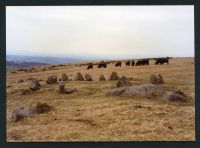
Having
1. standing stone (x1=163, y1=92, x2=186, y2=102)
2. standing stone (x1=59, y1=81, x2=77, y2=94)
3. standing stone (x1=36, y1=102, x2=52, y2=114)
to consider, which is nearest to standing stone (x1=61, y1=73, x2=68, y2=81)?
standing stone (x1=59, y1=81, x2=77, y2=94)

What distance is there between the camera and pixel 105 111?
1100 centimetres

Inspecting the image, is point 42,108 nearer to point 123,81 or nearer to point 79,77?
point 79,77

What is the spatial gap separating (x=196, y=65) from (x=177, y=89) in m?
0.70

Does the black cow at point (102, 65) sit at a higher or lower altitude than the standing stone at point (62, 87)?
higher

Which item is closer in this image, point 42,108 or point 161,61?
point 42,108

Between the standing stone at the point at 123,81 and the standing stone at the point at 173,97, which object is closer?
the standing stone at the point at 173,97

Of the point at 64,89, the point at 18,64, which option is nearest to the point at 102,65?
the point at 64,89

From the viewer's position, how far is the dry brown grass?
426 inches

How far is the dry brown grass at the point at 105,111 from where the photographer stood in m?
10.8

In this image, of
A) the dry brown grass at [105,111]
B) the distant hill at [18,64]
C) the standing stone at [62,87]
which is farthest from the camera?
the standing stone at [62,87]

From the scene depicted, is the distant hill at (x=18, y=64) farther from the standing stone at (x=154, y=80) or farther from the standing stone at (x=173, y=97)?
the standing stone at (x=173, y=97)

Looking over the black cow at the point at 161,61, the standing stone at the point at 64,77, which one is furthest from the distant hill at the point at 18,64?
the black cow at the point at 161,61

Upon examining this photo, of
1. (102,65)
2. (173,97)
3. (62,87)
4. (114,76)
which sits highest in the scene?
(102,65)

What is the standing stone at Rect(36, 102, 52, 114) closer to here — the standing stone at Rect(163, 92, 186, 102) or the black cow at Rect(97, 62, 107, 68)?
the black cow at Rect(97, 62, 107, 68)
